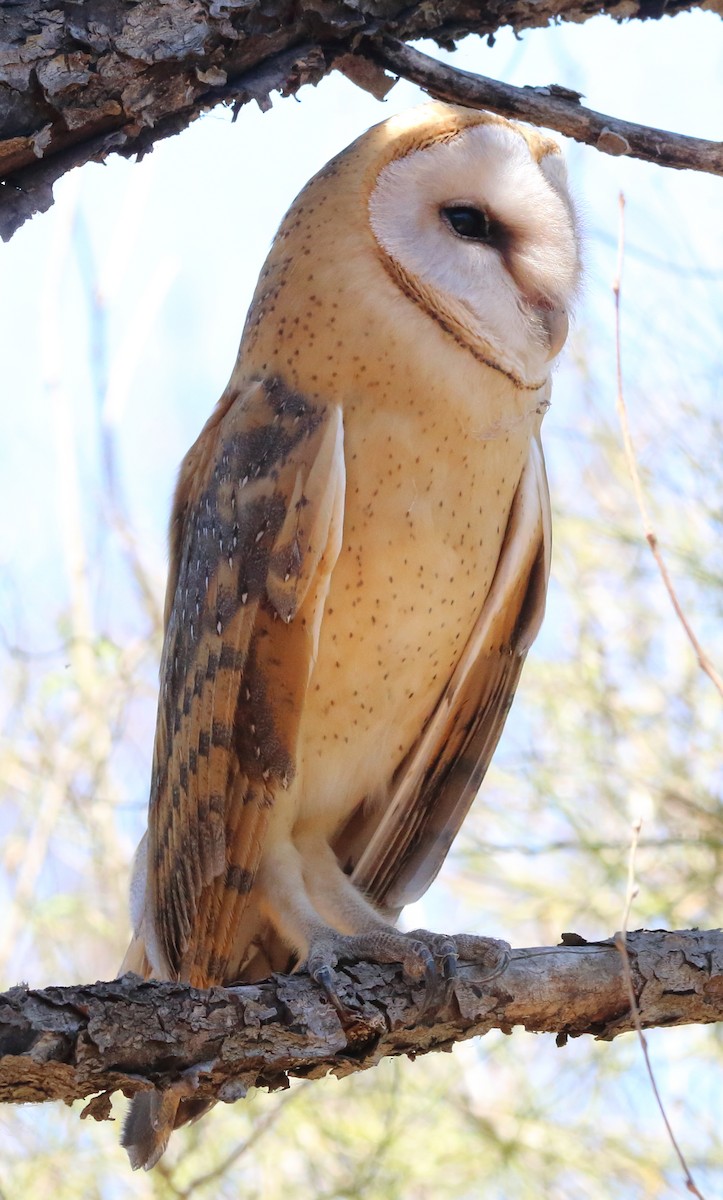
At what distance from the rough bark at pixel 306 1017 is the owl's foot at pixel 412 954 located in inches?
0.7

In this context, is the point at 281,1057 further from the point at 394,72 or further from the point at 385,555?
the point at 394,72

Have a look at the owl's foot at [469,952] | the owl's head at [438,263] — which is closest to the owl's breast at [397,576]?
the owl's head at [438,263]

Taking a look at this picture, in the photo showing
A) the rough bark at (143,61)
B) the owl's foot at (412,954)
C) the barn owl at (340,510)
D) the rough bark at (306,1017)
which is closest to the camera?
the rough bark at (306,1017)

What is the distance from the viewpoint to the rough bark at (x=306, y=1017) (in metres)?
1.37

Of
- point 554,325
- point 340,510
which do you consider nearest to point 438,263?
point 554,325

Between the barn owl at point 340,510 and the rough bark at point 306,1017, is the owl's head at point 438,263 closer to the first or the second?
the barn owl at point 340,510

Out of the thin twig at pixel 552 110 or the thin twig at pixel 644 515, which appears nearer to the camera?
the thin twig at pixel 644 515

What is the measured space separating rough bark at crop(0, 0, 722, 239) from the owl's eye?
330mm

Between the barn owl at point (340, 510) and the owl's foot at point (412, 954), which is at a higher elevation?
the barn owl at point (340, 510)

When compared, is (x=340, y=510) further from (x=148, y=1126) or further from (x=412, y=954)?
(x=148, y=1126)

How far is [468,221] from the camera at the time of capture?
6.81ft

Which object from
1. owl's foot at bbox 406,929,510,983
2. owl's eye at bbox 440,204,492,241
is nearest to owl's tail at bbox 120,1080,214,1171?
owl's foot at bbox 406,929,510,983

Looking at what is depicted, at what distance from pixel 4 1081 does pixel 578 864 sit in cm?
250

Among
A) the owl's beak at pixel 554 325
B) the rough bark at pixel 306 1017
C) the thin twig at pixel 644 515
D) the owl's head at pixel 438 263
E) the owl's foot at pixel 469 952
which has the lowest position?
the rough bark at pixel 306 1017
